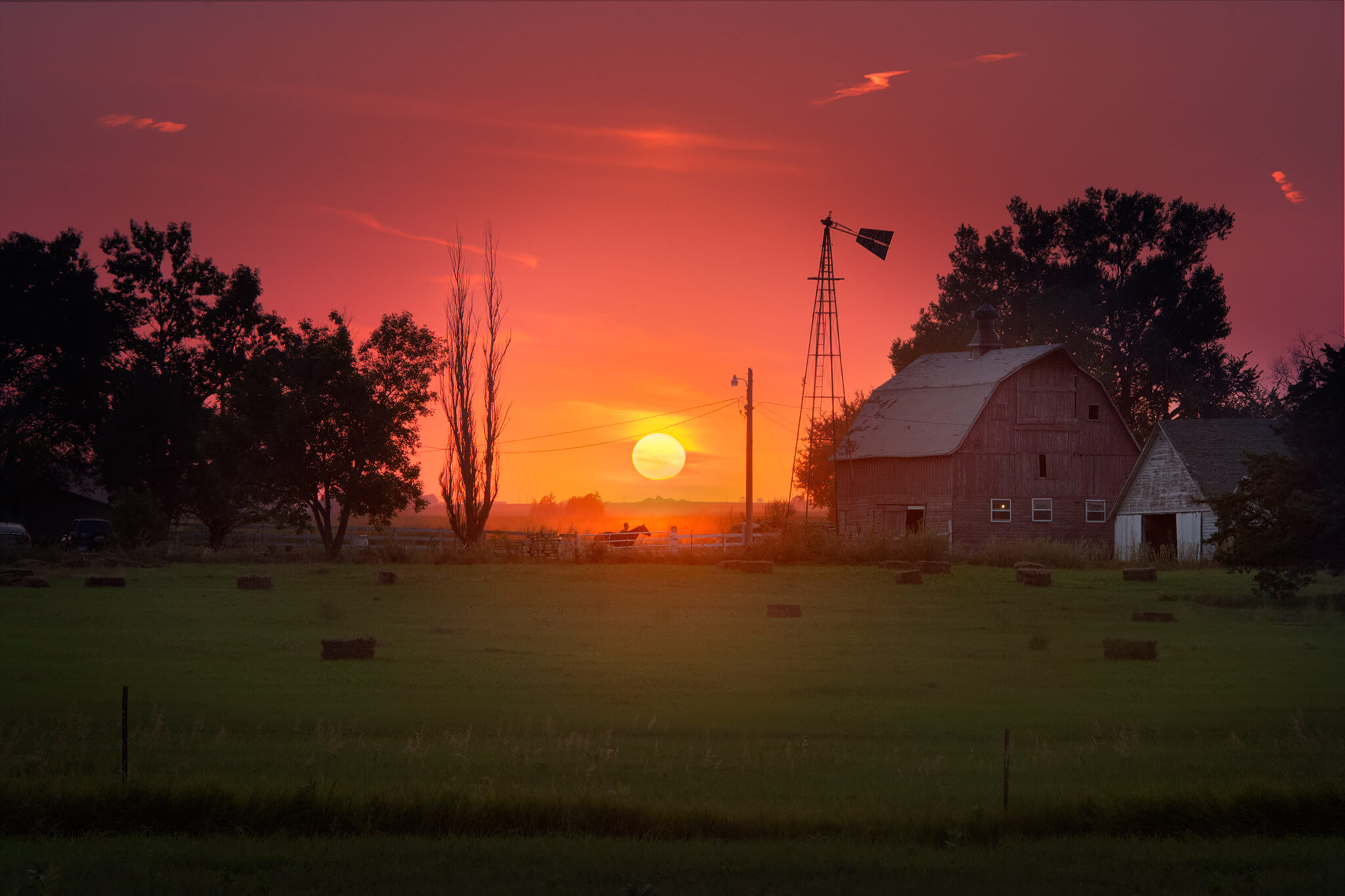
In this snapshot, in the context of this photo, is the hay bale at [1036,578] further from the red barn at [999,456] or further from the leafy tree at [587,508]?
the leafy tree at [587,508]

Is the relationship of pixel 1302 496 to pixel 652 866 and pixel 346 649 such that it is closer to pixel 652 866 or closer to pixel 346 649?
pixel 346 649

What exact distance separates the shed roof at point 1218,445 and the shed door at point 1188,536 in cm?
176

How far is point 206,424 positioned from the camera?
2520 inches

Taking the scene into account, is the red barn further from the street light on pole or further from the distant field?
the distant field

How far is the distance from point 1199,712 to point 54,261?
63385 millimetres

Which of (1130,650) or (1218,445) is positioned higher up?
(1218,445)

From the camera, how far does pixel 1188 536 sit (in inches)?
2112

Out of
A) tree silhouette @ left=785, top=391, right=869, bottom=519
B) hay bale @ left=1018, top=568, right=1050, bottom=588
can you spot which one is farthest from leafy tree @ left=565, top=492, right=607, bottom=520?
hay bale @ left=1018, top=568, right=1050, bottom=588

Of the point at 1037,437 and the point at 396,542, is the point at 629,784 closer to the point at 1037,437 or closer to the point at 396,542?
the point at 396,542

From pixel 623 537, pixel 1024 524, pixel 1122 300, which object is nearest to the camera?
pixel 1024 524

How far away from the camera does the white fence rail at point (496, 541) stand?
174 ft

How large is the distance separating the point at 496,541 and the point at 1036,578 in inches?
1084

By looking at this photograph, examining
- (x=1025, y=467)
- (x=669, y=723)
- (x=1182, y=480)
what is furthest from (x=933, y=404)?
(x=669, y=723)

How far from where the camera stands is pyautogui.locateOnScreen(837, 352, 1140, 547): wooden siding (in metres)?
59.2
